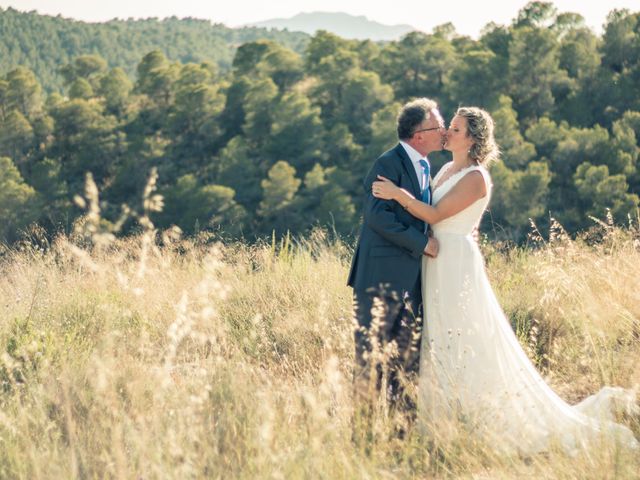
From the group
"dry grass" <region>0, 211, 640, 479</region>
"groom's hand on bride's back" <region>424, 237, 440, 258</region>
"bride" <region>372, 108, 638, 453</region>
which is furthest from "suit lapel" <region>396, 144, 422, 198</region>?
"dry grass" <region>0, 211, 640, 479</region>

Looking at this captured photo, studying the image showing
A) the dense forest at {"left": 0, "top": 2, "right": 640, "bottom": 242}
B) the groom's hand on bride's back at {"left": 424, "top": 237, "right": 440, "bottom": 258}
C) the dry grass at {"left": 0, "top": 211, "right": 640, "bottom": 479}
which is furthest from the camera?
the dense forest at {"left": 0, "top": 2, "right": 640, "bottom": 242}

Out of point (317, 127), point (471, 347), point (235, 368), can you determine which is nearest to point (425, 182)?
point (471, 347)

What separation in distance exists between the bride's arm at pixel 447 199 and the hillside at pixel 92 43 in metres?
73.6

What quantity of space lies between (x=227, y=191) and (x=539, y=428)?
38.2m

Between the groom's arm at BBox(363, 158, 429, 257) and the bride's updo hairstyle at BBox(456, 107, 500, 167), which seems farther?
the bride's updo hairstyle at BBox(456, 107, 500, 167)

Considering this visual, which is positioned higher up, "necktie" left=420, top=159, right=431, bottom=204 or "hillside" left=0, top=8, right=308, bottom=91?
"hillside" left=0, top=8, right=308, bottom=91

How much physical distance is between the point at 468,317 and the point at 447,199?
564mm

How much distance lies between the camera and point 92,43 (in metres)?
93.8

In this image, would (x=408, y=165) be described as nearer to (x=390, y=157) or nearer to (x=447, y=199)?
(x=390, y=157)

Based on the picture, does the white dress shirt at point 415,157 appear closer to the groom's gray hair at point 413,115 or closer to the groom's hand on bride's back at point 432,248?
the groom's gray hair at point 413,115

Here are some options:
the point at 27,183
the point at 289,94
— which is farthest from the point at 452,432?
the point at 27,183

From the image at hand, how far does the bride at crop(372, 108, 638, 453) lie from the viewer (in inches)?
134

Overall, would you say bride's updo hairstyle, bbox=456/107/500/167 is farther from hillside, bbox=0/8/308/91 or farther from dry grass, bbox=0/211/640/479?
hillside, bbox=0/8/308/91

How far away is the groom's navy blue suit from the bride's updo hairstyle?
0.33 m
